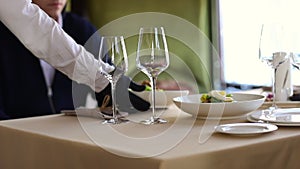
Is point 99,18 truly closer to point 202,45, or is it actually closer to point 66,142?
point 202,45

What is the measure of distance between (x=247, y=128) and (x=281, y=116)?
0.62 ft

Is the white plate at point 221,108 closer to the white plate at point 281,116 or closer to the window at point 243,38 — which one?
the white plate at point 281,116

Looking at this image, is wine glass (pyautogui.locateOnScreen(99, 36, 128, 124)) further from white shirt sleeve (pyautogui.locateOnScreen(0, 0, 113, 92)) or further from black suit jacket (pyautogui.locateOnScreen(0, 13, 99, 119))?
black suit jacket (pyautogui.locateOnScreen(0, 13, 99, 119))

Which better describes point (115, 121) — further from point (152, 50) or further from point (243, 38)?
point (243, 38)

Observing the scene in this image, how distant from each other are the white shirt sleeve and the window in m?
2.07

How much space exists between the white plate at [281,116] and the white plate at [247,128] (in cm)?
7

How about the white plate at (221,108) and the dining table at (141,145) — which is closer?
the dining table at (141,145)

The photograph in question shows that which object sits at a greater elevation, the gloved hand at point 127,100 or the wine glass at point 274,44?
the wine glass at point 274,44

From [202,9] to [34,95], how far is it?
1.68 meters

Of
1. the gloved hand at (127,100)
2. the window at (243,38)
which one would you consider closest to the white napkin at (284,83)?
the gloved hand at (127,100)

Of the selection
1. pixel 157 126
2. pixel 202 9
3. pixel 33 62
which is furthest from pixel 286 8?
pixel 157 126

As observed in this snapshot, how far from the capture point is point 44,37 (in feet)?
4.72

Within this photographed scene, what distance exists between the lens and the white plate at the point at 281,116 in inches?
47.7

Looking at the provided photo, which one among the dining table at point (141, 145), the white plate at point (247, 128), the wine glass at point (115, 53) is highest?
the wine glass at point (115, 53)
